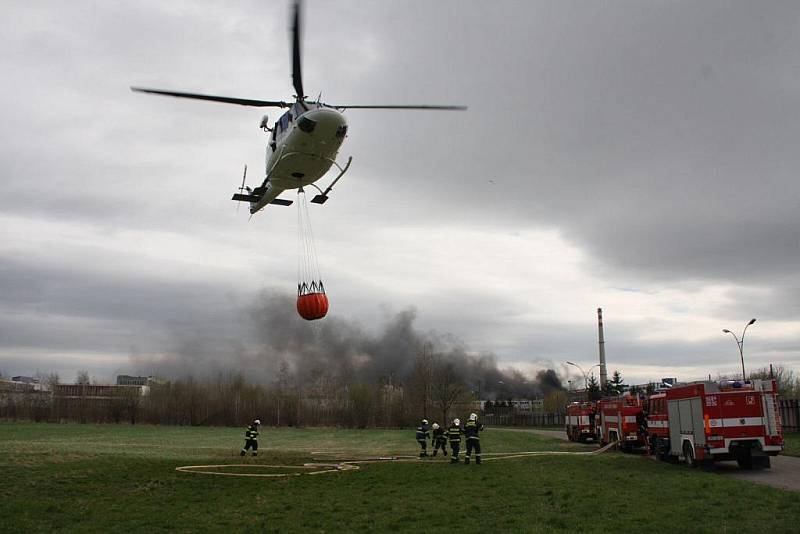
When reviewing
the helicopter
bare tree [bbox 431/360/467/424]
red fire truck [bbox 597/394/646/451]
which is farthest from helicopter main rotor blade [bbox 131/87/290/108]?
bare tree [bbox 431/360/467/424]

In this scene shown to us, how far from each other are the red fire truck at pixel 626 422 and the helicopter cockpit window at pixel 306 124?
60.4 ft

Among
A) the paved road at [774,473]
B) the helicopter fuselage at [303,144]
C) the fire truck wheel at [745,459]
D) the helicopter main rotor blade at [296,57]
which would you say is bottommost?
the paved road at [774,473]

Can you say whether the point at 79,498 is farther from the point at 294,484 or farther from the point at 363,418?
the point at 363,418

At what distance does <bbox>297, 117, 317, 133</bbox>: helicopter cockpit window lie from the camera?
54.3 ft

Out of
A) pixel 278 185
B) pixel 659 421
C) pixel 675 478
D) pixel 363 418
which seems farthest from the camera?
pixel 363 418

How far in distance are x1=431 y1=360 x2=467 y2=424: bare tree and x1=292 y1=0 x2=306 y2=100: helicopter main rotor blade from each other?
71826 mm

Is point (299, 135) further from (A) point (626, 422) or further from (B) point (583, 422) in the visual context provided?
(B) point (583, 422)

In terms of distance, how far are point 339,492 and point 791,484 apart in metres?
11.1

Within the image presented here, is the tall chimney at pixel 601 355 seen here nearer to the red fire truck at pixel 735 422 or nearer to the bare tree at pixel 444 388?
the bare tree at pixel 444 388

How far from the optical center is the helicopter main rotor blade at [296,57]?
47.9 ft

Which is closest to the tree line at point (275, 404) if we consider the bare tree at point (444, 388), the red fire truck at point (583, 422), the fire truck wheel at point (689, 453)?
the bare tree at point (444, 388)

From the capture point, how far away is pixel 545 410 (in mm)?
124062

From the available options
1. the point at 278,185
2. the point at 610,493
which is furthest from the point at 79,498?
the point at 610,493

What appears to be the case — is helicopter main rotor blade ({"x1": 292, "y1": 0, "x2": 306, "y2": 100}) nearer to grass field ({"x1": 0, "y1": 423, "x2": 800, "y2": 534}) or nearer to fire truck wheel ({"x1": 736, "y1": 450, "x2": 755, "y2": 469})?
grass field ({"x1": 0, "y1": 423, "x2": 800, "y2": 534})
